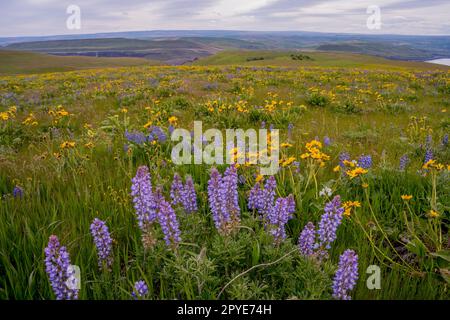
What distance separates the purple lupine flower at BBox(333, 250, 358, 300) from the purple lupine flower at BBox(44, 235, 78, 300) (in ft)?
5.20

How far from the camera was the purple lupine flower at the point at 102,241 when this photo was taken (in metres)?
2.22

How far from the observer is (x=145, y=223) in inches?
94.7

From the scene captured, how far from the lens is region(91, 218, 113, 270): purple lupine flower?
2.22 meters

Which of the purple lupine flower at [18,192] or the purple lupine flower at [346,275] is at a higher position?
the purple lupine flower at [18,192]

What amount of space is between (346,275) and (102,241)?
5.31 ft

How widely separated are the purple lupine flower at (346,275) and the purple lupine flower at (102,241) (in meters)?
1.53

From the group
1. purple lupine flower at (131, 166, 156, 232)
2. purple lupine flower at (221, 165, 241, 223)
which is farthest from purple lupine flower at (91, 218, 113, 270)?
purple lupine flower at (221, 165, 241, 223)

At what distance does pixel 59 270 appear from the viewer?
191 cm

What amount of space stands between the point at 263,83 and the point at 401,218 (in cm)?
1171

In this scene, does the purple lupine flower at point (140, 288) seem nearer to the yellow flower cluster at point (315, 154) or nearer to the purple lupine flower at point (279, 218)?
the purple lupine flower at point (279, 218)

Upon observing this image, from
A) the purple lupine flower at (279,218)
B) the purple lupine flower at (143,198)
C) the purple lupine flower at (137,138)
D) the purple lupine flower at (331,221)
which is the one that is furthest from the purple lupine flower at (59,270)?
the purple lupine flower at (137,138)

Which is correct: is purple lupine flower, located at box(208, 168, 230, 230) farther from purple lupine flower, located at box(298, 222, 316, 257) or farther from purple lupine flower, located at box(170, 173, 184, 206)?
purple lupine flower, located at box(298, 222, 316, 257)

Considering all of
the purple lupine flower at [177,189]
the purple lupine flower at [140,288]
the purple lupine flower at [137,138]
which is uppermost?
the purple lupine flower at [137,138]

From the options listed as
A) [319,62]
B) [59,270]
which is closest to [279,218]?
[59,270]
